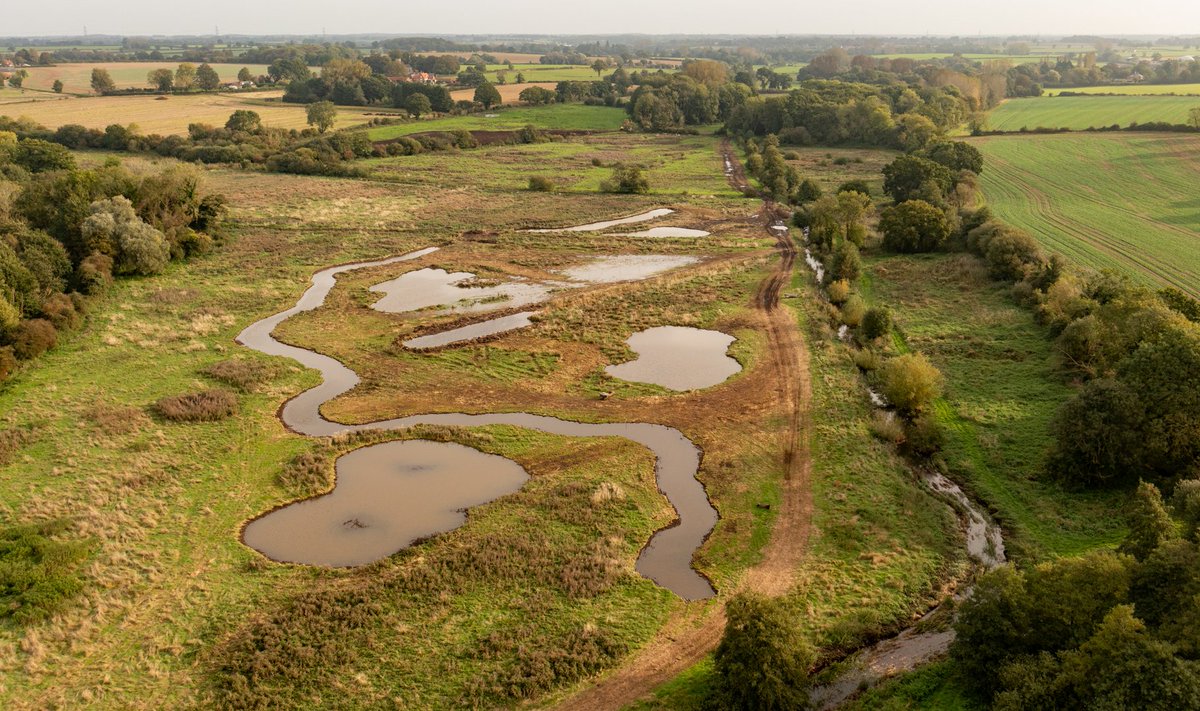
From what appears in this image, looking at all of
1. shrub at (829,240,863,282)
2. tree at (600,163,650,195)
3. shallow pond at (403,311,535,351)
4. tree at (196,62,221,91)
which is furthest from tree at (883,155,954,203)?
tree at (196,62,221,91)

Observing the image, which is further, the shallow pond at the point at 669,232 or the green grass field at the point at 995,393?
the shallow pond at the point at 669,232

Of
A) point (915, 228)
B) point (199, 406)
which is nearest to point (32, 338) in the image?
point (199, 406)

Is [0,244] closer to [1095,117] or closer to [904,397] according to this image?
[904,397]

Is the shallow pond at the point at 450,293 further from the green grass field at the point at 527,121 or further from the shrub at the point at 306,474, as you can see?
the green grass field at the point at 527,121

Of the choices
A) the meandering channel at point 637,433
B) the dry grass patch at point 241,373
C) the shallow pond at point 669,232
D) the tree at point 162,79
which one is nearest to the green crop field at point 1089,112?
the shallow pond at point 669,232

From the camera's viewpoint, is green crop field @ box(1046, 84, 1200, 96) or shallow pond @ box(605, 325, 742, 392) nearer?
shallow pond @ box(605, 325, 742, 392)

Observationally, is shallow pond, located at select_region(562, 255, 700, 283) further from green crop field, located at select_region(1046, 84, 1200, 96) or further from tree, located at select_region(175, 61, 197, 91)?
tree, located at select_region(175, 61, 197, 91)
